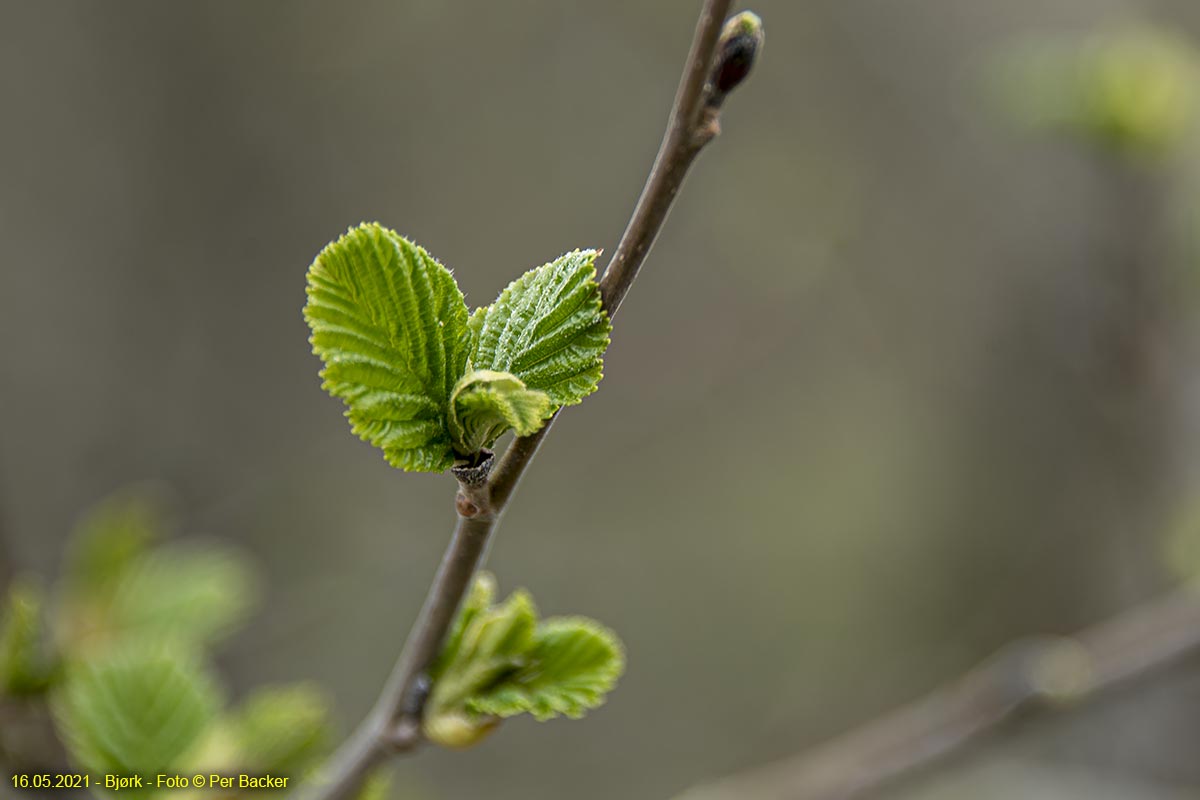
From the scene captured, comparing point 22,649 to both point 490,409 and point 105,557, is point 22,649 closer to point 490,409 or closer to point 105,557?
point 105,557

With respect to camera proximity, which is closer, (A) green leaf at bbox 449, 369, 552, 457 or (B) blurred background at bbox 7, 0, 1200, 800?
(A) green leaf at bbox 449, 369, 552, 457

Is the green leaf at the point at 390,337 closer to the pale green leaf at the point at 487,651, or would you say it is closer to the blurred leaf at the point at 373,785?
the pale green leaf at the point at 487,651

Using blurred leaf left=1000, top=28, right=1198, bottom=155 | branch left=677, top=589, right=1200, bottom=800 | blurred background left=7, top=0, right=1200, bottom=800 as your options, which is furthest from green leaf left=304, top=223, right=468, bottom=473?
blurred background left=7, top=0, right=1200, bottom=800

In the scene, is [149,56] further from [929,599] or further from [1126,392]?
[929,599]

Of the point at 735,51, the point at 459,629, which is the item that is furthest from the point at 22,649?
the point at 735,51

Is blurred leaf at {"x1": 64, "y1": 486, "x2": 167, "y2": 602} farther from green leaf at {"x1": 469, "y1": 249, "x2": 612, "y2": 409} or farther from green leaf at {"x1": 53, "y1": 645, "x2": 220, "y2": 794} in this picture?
green leaf at {"x1": 469, "y1": 249, "x2": 612, "y2": 409}

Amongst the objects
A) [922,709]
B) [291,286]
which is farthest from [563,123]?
[922,709]

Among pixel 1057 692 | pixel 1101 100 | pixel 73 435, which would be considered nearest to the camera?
pixel 1057 692

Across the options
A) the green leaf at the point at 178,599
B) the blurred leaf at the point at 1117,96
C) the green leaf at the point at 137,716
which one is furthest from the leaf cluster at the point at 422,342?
the blurred leaf at the point at 1117,96

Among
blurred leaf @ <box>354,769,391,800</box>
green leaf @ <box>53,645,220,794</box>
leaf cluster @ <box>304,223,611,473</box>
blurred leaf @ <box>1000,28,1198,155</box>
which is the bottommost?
blurred leaf @ <box>354,769,391,800</box>
